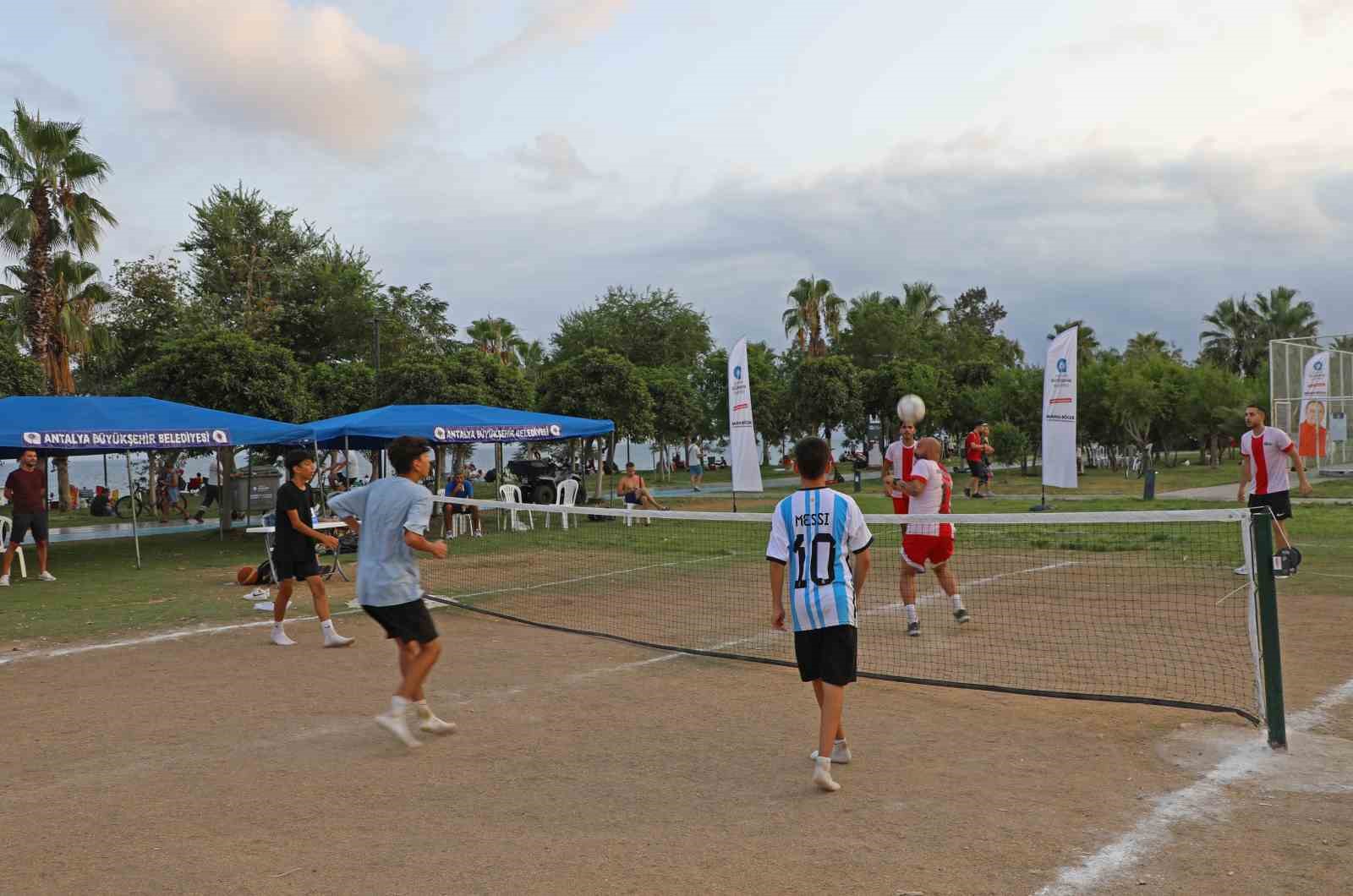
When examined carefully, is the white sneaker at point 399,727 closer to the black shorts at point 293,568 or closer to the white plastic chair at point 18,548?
the black shorts at point 293,568

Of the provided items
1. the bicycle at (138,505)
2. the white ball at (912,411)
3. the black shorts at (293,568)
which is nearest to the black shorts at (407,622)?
the black shorts at (293,568)

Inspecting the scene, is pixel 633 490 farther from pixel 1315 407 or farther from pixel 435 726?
pixel 1315 407

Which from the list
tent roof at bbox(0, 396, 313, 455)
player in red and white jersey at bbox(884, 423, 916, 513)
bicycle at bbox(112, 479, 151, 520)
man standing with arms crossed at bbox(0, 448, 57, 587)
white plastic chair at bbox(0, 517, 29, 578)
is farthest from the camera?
bicycle at bbox(112, 479, 151, 520)

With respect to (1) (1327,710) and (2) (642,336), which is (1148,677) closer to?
(1) (1327,710)

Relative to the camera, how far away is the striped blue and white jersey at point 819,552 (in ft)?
A: 17.0

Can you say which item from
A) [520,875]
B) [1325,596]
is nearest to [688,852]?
[520,875]

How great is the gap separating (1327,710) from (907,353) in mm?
56998

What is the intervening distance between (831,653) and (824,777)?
1.94 feet

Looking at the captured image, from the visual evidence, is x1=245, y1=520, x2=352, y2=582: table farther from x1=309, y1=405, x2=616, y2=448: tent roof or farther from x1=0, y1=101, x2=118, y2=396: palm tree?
x1=0, y1=101, x2=118, y2=396: palm tree

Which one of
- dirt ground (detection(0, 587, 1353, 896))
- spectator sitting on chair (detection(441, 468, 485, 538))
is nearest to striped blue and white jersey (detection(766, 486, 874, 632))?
dirt ground (detection(0, 587, 1353, 896))

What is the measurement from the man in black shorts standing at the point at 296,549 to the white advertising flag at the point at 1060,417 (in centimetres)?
1538

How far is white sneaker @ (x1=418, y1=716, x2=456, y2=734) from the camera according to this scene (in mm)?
6305

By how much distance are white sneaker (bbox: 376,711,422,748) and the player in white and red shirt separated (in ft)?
14.8

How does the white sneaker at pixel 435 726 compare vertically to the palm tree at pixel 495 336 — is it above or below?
below
